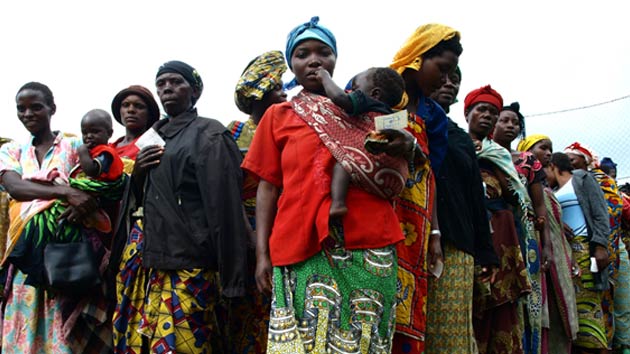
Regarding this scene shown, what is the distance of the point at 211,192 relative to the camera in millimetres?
3979

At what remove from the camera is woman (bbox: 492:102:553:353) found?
19.5ft

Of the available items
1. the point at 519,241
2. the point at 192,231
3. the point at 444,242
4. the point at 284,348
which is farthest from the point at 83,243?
the point at 519,241

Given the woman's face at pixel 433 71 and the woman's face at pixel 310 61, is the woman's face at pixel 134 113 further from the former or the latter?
the woman's face at pixel 433 71

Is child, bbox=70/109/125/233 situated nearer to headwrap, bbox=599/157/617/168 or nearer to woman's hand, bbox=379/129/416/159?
woman's hand, bbox=379/129/416/159

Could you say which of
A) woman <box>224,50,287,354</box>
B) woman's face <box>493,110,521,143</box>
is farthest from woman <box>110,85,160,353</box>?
woman's face <box>493,110,521,143</box>

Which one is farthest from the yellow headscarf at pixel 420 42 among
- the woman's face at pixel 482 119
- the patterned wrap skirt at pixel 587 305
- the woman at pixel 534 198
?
the patterned wrap skirt at pixel 587 305

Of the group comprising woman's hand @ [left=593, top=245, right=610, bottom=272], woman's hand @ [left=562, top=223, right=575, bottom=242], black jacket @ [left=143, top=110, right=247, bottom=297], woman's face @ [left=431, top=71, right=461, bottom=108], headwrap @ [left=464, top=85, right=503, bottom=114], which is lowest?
black jacket @ [left=143, top=110, right=247, bottom=297]

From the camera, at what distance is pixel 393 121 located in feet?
10.1

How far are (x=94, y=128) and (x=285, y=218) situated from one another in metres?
2.20

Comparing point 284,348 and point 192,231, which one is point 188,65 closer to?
point 192,231

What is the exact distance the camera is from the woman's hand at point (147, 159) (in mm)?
4176

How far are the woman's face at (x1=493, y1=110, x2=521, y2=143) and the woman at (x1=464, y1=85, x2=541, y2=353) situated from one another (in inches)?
28.2

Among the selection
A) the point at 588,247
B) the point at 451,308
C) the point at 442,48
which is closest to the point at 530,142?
the point at 588,247

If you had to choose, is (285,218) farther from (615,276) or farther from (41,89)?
(615,276)
